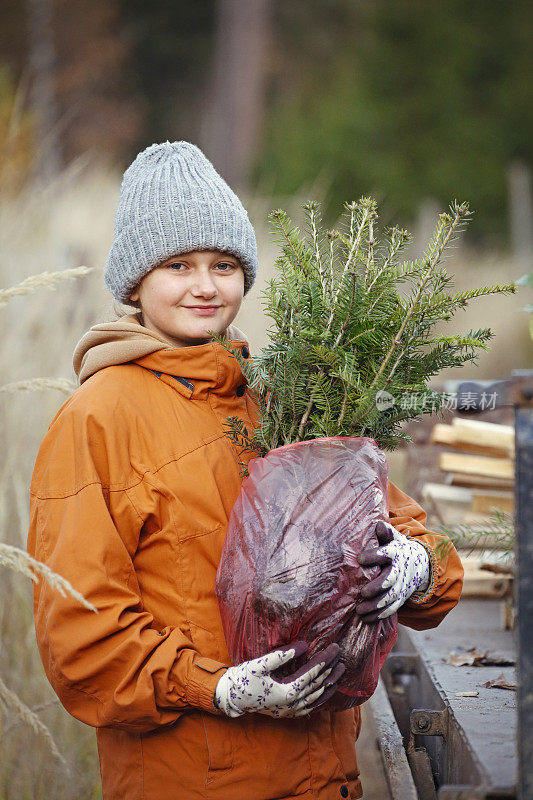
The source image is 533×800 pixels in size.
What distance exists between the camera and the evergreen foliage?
188 cm

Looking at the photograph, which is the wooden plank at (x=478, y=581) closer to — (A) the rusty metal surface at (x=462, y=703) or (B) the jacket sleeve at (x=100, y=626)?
(A) the rusty metal surface at (x=462, y=703)

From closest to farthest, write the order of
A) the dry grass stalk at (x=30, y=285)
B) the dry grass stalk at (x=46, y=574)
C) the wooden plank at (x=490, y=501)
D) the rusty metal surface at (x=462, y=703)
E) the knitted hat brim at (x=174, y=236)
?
the dry grass stalk at (x=46, y=574) < the rusty metal surface at (x=462, y=703) < the knitted hat brim at (x=174, y=236) < the dry grass stalk at (x=30, y=285) < the wooden plank at (x=490, y=501)

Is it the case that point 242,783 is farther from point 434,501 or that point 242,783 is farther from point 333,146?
point 333,146

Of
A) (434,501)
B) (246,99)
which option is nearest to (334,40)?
(246,99)

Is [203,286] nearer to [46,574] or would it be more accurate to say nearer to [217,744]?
[46,574]

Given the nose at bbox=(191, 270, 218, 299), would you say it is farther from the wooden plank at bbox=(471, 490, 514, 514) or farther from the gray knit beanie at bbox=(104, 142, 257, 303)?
the wooden plank at bbox=(471, 490, 514, 514)

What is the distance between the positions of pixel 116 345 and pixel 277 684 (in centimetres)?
84

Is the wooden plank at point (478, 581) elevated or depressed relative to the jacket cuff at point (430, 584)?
depressed

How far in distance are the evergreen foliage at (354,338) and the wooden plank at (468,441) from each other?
187cm

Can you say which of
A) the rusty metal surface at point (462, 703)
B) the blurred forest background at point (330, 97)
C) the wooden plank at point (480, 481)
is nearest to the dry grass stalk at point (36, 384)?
the rusty metal surface at point (462, 703)

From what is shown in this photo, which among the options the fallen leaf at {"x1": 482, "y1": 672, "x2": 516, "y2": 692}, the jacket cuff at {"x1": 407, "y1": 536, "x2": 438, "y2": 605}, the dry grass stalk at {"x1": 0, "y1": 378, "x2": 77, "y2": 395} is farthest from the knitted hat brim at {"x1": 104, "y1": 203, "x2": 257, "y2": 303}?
the fallen leaf at {"x1": 482, "y1": 672, "x2": 516, "y2": 692}

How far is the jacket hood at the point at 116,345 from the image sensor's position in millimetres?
2035

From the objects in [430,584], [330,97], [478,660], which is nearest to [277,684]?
[430,584]

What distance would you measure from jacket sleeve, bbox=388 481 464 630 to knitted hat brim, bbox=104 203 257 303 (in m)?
0.77
